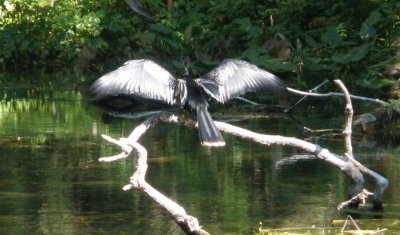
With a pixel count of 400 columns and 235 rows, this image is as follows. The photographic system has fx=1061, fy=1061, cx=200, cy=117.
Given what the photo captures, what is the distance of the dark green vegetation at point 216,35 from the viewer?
49.8ft

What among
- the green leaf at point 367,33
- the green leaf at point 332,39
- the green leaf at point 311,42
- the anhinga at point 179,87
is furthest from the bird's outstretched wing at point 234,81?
the green leaf at point 311,42

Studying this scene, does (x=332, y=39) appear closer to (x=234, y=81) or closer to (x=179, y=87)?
(x=234, y=81)

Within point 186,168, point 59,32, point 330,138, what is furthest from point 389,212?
point 59,32

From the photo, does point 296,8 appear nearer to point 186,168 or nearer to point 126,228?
point 186,168

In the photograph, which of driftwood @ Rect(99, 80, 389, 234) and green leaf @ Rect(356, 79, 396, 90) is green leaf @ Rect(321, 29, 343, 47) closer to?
green leaf @ Rect(356, 79, 396, 90)

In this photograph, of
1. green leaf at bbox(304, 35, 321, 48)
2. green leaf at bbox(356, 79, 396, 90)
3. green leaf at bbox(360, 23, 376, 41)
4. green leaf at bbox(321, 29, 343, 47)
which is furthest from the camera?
green leaf at bbox(304, 35, 321, 48)

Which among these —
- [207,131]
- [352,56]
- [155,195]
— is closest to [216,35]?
[352,56]

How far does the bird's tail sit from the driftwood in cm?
13

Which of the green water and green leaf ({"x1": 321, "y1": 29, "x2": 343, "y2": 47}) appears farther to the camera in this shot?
green leaf ({"x1": 321, "y1": 29, "x2": 343, "y2": 47})

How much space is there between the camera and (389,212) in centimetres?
709

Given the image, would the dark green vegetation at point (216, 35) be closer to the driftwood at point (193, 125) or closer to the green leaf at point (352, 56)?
the green leaf at point (352, 56)

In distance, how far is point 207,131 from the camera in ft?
20.7

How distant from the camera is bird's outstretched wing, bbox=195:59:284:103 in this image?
655cm

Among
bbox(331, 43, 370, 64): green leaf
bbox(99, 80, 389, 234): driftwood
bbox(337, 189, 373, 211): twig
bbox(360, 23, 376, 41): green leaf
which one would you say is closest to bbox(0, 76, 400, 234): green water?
bbox(337, 189, 373, 211): twig
